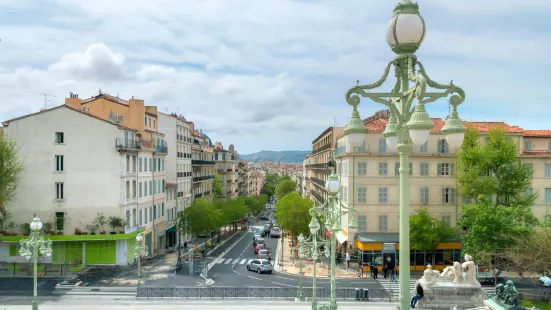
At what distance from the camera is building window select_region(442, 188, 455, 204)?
4341 centimetres

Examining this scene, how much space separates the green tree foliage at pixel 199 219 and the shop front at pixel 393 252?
18.1 m

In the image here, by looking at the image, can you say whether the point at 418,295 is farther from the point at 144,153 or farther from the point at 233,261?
the point at 144,153

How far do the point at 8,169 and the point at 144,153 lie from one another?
12.0 metres

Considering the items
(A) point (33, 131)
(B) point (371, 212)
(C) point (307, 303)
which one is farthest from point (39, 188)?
(B) point (371, 212)

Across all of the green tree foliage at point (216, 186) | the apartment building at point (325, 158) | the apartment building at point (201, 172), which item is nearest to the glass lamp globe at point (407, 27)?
the apartment building at point (325, 158)

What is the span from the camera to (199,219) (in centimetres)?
5397

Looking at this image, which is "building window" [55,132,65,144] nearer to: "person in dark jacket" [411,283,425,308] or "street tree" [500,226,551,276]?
"person in dark jacket" [411,283,425,308]

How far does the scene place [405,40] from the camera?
7.29m

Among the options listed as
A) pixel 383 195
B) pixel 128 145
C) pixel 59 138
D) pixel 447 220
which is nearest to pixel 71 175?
pixel 59 138

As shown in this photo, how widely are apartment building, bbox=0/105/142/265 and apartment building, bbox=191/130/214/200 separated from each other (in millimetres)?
26112

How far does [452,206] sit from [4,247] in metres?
38.5

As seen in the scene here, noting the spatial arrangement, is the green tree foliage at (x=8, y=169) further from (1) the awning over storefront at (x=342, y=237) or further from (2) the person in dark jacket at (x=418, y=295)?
(2) the person in dark jacket at (x=418, y=295)

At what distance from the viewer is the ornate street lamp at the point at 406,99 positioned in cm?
708

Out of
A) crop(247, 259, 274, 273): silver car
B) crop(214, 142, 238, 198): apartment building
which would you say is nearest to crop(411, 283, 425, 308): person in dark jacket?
crop(247, 259, 274, 273): silver car
